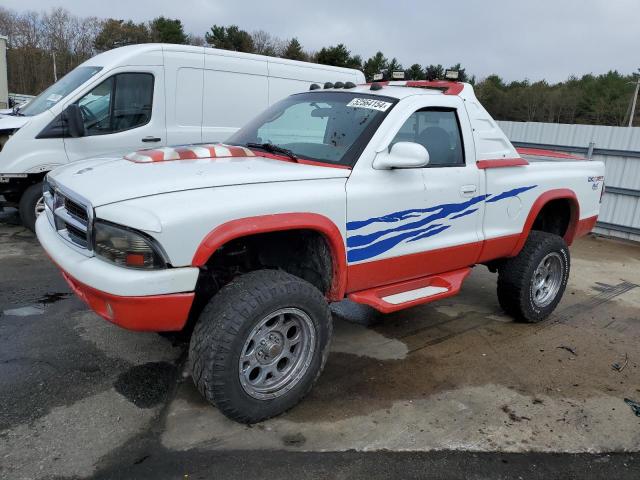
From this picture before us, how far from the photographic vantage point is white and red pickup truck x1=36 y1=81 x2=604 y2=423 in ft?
8.73

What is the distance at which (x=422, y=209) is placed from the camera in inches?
144

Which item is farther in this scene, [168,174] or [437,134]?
[437,134]

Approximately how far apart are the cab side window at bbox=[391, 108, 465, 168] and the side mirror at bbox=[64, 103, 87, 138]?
178 inches

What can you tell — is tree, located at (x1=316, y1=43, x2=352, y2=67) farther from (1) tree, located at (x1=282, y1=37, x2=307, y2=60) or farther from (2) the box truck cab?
(2) the box truck cab

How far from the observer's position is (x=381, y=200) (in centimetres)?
338

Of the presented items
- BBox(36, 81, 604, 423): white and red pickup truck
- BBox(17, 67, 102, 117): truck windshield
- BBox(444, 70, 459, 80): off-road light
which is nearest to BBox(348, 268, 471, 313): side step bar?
BBox(36, 81, 604, 423): white and red pickup truck

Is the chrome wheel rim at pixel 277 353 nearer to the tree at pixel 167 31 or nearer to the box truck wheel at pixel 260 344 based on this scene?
the box truck wheel at pixel 260 344

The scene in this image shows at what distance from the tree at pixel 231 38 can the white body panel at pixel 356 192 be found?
145 ft

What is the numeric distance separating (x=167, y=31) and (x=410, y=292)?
48.0 metres

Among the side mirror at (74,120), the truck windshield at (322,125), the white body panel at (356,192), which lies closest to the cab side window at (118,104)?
the side mirror at (74,120)

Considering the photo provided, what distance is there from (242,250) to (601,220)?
326 inches

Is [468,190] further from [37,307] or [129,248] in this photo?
[37,307]

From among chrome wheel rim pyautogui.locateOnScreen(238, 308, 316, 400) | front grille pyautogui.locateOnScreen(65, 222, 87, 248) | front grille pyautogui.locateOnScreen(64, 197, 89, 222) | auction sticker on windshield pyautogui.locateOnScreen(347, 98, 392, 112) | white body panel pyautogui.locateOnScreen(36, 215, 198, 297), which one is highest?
auction sticker on windshield pyautogui.locateOnScreen(347, 98, 392, 112)

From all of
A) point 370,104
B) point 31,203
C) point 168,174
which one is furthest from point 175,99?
point 168,174
